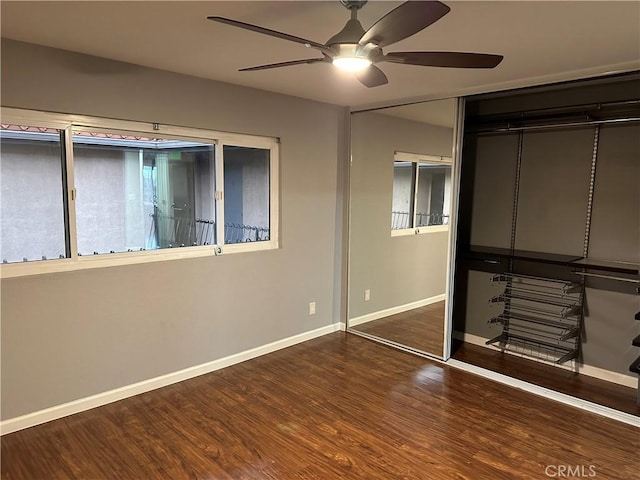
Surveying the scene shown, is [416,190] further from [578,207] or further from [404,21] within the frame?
[404,21]

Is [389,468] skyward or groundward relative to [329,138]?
groundward

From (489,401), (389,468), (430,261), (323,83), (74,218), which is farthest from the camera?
(430,261)

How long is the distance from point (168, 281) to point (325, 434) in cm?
156

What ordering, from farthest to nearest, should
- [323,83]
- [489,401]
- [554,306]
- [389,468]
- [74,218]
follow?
[554,306]
[323,83]
[489,401]
[74,218]
[389,468]

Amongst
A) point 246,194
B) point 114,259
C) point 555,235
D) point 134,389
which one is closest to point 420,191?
point 555,235

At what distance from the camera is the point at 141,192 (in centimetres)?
314

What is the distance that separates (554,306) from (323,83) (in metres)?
2.68

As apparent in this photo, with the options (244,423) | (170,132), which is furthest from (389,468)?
→ (170,132)

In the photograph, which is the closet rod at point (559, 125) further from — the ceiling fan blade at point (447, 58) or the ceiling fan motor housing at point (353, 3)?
the ceiling fan motor housing at point (353, 3)

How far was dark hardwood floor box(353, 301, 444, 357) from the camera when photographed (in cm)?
395

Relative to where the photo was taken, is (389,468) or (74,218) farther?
(74,218)

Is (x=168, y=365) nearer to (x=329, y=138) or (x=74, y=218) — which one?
(x=74, y=218)

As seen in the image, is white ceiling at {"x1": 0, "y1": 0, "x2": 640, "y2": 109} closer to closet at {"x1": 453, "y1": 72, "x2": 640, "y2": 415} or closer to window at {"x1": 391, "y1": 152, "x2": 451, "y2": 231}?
closet at {"x1": 453, "y1": 72, "x2": 640, "y2": 415}

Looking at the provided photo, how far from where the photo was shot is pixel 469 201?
423 cm
